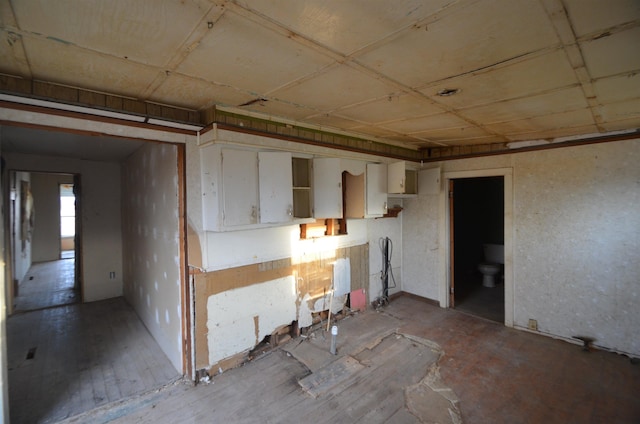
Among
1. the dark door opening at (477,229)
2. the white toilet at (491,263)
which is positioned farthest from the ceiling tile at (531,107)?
the white toilet at (491,263)

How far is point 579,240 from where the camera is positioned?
3.37 metres

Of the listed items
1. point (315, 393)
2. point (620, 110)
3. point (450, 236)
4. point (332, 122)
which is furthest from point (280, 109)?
point (450, 236)

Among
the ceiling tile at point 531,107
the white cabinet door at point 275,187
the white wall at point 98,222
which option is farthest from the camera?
the white wall at point 98,222

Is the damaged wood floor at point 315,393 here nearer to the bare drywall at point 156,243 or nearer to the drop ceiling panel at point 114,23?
the bare drywall at point 156,243

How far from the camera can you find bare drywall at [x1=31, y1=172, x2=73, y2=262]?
7699 mm

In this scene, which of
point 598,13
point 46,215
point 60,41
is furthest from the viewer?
point 46,215

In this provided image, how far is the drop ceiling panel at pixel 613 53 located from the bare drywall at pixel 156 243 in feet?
10.1

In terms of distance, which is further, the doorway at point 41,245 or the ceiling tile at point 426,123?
the doorway at point 41,245

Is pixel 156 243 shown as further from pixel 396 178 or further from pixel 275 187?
pixel 396 178

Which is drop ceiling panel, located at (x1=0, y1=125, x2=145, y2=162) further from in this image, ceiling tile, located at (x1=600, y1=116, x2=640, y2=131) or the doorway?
ceiling tile, located at (x1=600, y1=116, x2=640, y2=131)

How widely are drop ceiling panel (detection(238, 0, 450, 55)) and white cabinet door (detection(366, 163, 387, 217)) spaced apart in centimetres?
230

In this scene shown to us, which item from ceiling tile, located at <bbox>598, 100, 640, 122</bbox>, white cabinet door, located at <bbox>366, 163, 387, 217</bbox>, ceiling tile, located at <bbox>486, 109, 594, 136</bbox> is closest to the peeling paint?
white cabinet door, located at <bbox>366, 163, 387, 217</bbox>

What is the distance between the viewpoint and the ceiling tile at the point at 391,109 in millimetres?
2387

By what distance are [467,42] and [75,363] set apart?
14.3ft
